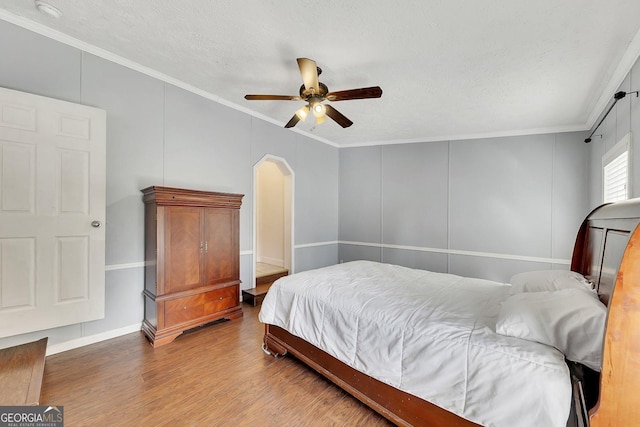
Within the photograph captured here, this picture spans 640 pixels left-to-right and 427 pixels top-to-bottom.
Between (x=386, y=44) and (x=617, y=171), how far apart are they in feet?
8.97

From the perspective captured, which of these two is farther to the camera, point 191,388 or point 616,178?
point 616,178

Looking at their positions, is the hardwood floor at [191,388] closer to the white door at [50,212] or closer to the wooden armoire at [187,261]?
the wooden armoire at [187,261]

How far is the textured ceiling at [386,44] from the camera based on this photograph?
6.30 feet

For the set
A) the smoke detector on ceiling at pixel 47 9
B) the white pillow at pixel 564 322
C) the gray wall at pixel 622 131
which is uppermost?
the smoke detector on ceiling at pixel 47 9

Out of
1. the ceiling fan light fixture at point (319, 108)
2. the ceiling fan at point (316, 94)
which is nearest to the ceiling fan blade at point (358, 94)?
the ceiling fan at point (316, 94)

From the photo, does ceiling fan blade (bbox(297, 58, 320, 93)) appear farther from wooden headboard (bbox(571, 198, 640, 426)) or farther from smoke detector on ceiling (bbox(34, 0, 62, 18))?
wooden headboard (bbox(571, 198, 640, 426))

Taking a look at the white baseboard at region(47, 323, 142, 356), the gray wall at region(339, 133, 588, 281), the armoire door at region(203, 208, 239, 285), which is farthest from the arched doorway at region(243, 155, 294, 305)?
the white baseboard at region(47, 323, 142, 356)

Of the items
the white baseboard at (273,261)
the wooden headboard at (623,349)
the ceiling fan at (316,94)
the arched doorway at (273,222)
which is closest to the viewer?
the wooden headboard at (623,349)

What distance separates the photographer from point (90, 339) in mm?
2547

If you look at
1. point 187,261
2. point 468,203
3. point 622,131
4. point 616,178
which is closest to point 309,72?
A: point 187,261

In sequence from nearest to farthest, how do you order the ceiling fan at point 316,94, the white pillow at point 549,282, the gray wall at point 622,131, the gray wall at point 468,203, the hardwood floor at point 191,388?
the white pillow at point 549,282
the hardwood floor at point 191,388
the gray wall at point 622,131
the ceiling fan at point 316,94
the gray wall at point 468,203

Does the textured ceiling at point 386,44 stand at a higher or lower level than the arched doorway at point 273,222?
higher

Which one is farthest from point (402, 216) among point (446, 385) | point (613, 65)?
point (446, 385)

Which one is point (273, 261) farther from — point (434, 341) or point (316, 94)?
point (434, 341)
